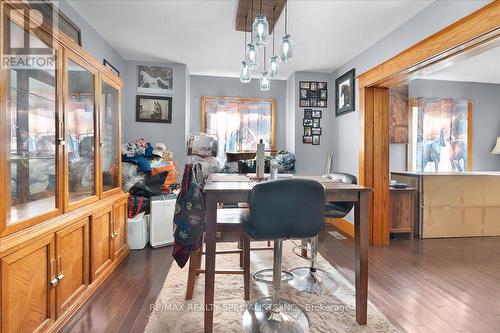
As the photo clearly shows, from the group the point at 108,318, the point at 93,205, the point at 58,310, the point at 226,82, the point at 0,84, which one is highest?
the point at 226,82

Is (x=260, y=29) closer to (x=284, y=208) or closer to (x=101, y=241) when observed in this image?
(x=284, y=208)

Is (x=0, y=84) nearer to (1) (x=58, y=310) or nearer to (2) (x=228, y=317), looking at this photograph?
(1) (x=58, y=310)

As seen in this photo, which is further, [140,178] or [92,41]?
[140,178]

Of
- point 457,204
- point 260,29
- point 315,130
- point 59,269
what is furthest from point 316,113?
point 59,269

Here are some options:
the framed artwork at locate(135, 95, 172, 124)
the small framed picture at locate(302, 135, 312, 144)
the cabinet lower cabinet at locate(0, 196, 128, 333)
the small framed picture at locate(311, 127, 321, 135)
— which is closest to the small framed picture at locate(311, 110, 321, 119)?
the small framed picture at locate(311, 127, 321, 135)

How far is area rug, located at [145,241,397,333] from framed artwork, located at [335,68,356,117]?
240 cm

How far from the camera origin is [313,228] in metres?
1.42

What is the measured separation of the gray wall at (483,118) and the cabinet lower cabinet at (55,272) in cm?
567

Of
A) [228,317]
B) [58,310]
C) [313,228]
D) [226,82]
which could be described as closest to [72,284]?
[58,310]

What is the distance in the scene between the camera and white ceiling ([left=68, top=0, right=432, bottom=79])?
94.1 inches

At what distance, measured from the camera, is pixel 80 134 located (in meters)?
2.04

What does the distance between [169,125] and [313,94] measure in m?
2.37

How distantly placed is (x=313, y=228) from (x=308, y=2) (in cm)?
200

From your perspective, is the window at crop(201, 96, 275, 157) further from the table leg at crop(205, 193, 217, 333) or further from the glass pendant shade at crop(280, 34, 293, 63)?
the table leg at crop(205, 193, 217, 333)
